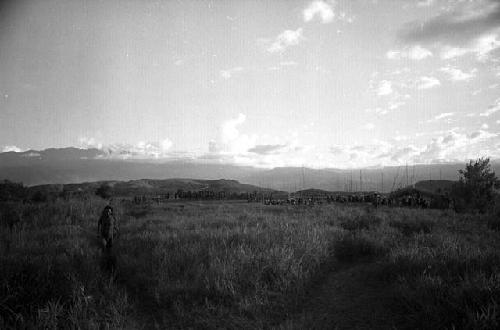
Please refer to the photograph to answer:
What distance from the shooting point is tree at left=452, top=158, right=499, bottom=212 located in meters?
23.7

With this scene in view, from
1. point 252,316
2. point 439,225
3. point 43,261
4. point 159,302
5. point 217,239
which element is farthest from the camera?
point 439,225

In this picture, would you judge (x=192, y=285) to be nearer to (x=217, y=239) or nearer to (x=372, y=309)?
(x=217, y=239)

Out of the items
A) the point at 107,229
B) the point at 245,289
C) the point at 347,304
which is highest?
the point at 107,229

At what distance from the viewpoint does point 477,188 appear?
78.9 ft

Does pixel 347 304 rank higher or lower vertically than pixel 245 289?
lower

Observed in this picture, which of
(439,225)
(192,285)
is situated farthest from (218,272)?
(439,225)

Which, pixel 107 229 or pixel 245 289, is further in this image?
pixel 107 229

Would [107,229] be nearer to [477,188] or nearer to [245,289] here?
[245,289]

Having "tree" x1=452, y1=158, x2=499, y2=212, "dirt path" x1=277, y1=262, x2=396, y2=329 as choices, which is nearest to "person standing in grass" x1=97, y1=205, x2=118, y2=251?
"dirt path" x1=277, y1=262, x2=396, y2=329

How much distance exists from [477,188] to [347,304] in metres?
26.7

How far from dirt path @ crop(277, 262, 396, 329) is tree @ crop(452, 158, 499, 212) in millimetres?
23993

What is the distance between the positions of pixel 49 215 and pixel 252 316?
1523cm

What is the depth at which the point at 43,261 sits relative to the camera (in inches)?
242

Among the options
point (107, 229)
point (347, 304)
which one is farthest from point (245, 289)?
point (107, 229)
